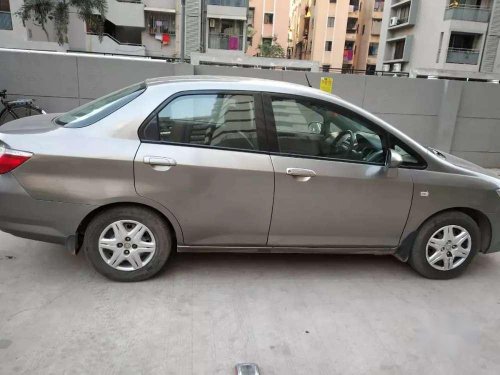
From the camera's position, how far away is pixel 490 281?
13.7 ft

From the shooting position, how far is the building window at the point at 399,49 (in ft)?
152

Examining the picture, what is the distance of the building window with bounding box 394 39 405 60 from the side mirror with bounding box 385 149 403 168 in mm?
46267

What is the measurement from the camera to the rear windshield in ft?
11.4

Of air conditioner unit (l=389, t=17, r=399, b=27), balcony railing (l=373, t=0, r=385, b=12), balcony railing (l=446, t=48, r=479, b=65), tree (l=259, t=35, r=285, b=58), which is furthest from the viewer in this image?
balcony railing (l=373, t=0, r=385, b=12)

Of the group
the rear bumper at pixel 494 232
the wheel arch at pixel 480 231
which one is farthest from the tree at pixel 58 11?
the rear bumper at pixel 494 232

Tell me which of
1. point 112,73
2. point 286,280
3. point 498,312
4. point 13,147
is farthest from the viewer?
point 112,73

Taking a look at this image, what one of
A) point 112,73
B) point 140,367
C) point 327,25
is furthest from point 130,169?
point 327,25

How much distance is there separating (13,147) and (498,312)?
4049 millimetres

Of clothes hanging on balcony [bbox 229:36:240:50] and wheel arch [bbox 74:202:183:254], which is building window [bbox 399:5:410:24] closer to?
clothes hanging on balcony [bbox 229:36:240:50]

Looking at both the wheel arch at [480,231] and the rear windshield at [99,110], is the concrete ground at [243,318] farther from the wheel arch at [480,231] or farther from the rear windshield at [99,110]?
Answer: the rear windshield at [99,110]

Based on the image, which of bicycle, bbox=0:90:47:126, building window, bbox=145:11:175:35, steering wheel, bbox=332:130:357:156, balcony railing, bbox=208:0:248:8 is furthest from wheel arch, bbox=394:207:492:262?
balcony railing, bbox=208:0:248:8

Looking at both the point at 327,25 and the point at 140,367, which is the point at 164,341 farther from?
the point at 327,25

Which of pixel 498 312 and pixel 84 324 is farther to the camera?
pixel 498 312

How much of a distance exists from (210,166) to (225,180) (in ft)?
0.54
